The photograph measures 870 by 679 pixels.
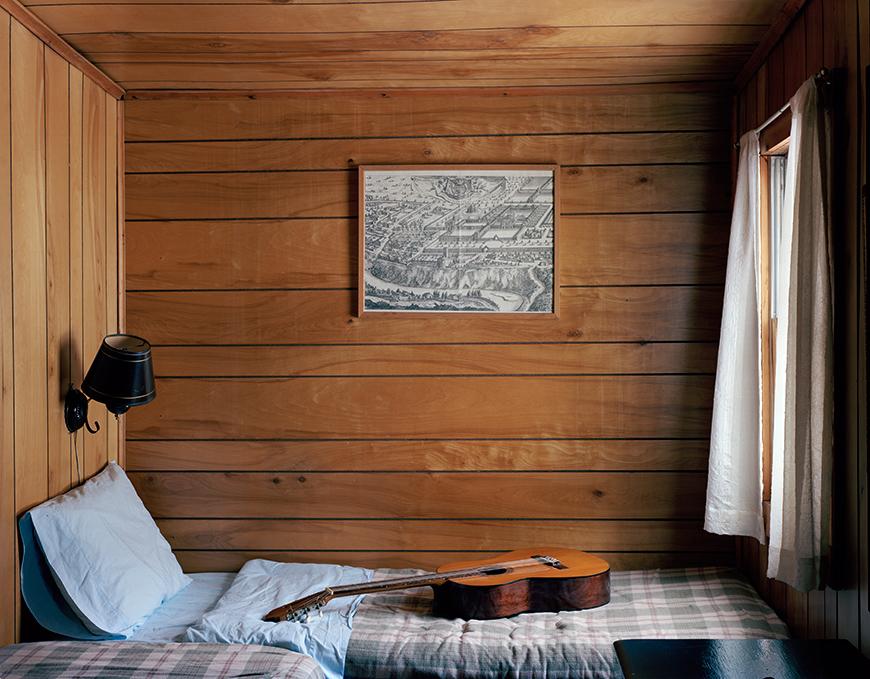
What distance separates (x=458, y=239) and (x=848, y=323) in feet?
4.47

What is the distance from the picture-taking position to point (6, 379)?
7.34 ft

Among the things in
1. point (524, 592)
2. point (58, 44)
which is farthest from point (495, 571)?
point (58, 44)

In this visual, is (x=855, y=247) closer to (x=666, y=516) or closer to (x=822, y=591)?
(x=822, y=591)

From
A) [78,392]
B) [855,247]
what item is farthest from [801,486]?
[78,392]

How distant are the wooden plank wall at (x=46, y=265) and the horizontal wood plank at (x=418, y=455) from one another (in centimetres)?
23

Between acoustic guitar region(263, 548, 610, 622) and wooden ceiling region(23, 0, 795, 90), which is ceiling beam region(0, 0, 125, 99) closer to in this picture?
wooden ceiling region(23, 0, 795, 90)

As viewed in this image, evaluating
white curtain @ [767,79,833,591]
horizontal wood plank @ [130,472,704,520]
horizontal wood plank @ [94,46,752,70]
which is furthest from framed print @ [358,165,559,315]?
white curtain @ [767,79,833,591]

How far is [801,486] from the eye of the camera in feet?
6.72

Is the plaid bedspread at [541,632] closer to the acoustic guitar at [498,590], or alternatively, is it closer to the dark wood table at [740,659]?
the acoustic guitar at [498,590]

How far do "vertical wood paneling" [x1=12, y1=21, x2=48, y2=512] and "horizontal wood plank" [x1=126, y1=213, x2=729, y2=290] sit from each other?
1.97ft

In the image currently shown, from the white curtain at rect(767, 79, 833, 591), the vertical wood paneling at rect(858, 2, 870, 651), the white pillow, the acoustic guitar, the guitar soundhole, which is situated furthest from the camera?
the guitar soundhole

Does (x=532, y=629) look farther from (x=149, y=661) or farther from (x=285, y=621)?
(x=149, y=661)

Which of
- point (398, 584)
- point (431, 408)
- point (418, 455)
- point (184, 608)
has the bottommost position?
point (184, 608)

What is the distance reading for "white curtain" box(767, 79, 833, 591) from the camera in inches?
77.9
